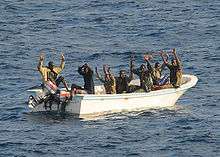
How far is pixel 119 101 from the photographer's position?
36500 mm

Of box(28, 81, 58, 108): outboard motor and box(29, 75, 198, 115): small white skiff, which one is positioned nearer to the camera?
box(29, 75, 198, 115): small white skiff

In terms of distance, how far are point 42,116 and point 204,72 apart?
11376 mm

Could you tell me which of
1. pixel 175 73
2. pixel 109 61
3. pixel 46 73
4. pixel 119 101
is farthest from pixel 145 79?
pixel 109 61

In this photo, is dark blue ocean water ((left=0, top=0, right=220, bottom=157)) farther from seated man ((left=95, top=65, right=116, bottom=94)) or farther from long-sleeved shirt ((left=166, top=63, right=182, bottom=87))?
seated man ((left=95, top=65, right=116, bottom=94))

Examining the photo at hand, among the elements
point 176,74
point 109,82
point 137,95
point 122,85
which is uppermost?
point 176,74

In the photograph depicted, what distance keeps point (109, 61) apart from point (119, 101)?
1143 cm

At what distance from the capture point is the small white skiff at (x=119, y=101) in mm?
35625

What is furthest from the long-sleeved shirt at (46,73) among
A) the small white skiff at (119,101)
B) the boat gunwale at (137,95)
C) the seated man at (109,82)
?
the seated man at (109,82)

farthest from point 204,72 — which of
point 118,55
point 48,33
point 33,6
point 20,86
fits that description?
point 33,6

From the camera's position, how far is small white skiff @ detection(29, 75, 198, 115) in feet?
117

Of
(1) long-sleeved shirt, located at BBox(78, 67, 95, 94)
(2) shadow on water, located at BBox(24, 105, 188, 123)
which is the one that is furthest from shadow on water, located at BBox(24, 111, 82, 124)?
(1) long-sleeved shirt, located at BBox(78, 67, 95, 94)

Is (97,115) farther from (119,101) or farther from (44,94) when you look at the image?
(44,94)

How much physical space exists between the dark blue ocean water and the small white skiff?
A: 35 centimetres

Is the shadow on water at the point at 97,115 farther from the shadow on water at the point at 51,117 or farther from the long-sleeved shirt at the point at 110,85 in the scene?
the long-sleeved shirt at the point at 110,85
